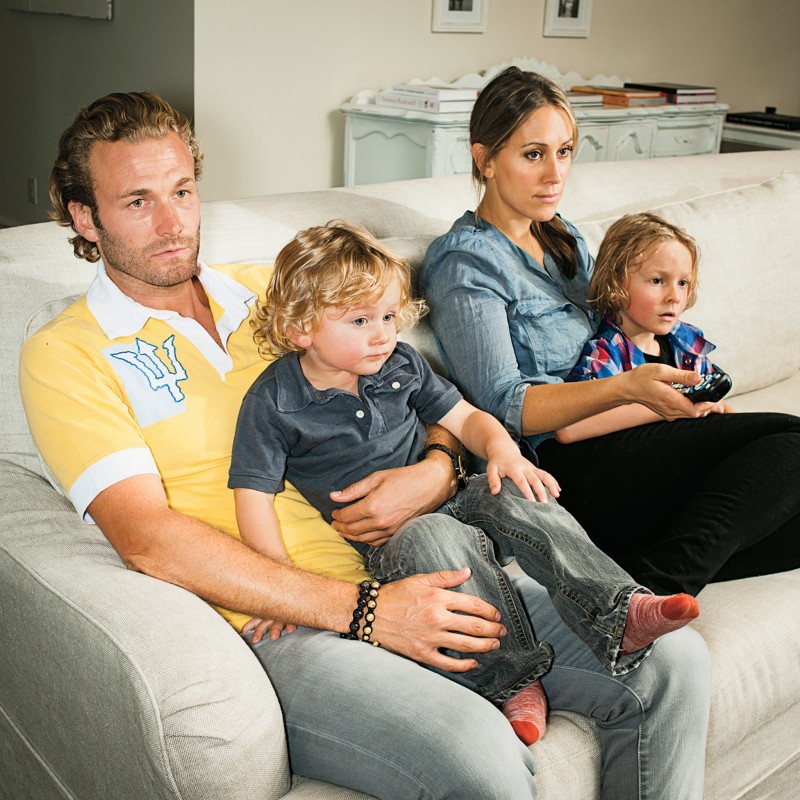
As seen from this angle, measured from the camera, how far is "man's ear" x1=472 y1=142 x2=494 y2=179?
1.87m

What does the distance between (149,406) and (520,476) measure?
0.53 m

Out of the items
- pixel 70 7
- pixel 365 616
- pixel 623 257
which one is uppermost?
pixel 70 7

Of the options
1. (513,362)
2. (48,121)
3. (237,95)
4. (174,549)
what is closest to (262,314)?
(174,549)

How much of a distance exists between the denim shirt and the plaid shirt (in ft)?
0.09

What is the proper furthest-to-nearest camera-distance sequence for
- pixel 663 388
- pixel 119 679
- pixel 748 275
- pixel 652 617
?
pixel 748 275 < pixel 663 388 < pixel 652 617 < pixel 119 679

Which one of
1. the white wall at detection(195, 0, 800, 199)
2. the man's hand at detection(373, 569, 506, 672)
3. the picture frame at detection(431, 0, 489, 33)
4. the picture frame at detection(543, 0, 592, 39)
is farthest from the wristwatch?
the picture frame at detection(543, 0, 592, 39)

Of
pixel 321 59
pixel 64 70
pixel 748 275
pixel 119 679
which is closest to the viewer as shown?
pixel 119 679

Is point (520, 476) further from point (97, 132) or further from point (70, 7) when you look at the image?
point (70, 7)

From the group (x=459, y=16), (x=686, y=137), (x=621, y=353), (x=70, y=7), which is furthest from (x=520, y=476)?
(x=70, y=7)

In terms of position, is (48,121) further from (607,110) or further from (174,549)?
(174,549)

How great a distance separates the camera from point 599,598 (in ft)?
4.24

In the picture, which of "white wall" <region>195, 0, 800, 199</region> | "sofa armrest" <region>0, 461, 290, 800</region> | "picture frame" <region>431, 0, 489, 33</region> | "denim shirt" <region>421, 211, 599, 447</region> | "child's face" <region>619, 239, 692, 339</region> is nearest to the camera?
"sofa armrest" <region>0, 461, 290, 800</region>

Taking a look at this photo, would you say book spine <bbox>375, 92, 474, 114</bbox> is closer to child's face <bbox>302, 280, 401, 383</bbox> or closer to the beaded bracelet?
child's face <bbox>302, 280, 401, 383</bbox>

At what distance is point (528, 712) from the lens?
132cm
